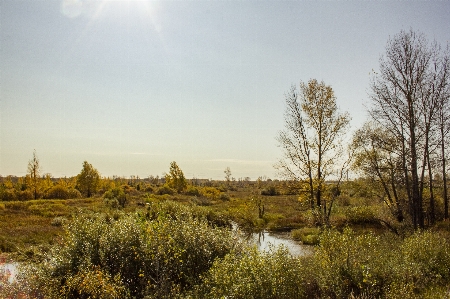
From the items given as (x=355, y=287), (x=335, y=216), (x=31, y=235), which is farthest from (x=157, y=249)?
(x=335, y=216)

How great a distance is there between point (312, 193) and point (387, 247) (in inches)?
326

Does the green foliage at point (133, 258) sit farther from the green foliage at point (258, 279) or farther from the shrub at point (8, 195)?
the shrub at point (8, 195)

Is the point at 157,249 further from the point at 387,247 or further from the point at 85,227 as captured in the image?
the point at 387,247

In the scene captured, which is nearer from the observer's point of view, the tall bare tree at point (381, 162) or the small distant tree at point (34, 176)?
the tall bare tree at point (381, 162)

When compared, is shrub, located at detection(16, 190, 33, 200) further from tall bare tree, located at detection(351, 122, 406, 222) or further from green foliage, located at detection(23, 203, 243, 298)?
tall bare tree, located at detection(351, 122, 406, 222)

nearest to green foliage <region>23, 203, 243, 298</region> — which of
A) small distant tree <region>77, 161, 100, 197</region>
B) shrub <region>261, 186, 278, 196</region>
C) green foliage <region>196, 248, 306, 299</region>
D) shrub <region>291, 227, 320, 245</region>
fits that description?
green foliage <region>196, 248, 306, 299</region>

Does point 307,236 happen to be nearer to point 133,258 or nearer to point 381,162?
point 381,162

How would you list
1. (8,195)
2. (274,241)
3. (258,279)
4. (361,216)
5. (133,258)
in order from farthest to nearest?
(8,195), (361,216), (274,241), (133,258), (258,279)

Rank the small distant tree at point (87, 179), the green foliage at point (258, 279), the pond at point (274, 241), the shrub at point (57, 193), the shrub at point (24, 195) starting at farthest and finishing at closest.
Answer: the small distant tree at point (87, 179) → the shrub at point (57, 193) → the shrub at point (24, 195) → the pond at point (274, 241) → the green foliage at point (258, 279)

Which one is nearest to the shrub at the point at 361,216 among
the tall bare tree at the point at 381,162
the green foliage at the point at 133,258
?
the tall bare tree at the point at 381,162

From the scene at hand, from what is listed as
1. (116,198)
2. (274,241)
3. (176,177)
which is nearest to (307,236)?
(274,241)

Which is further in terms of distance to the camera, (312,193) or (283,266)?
(312,193)

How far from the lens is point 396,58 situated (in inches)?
682

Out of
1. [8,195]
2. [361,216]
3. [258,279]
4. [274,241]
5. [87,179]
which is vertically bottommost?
[274,241]
